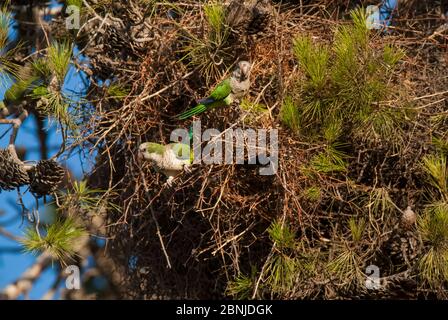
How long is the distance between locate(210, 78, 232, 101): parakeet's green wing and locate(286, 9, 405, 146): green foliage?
0.23m

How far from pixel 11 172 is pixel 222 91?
790 mm

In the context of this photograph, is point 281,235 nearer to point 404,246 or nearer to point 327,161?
point 327,161

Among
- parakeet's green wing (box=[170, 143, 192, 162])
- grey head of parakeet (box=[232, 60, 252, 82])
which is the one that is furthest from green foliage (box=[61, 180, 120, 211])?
grey head of parakeet (box=[232, 60, 252, 82])

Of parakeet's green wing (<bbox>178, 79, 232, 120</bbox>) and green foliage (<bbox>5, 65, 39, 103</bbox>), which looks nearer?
parakeet's green wing (<bbox>178, 79, 232, 120</bbox>)

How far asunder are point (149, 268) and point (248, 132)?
87 cm

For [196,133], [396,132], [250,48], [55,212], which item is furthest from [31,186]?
[396,132]

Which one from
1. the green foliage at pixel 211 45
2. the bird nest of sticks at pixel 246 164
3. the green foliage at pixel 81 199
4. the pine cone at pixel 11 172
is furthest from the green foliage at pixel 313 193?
the pine cone at pixel 11 172

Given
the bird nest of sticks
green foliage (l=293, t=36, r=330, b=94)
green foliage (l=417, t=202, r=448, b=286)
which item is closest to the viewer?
green foliage (l=417, t=202, r=448, b=286)

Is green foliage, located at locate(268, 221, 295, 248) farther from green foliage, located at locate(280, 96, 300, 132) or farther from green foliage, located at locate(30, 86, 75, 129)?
green foliage, located at locate(30, 86, 75, 129)

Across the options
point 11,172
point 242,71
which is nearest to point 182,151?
point 242,71

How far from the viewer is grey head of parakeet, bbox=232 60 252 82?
297cm

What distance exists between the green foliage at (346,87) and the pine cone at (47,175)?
82 cm

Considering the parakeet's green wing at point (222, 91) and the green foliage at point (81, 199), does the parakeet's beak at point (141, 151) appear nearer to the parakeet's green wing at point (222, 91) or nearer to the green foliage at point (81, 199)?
the green foliage at point (81, 199)
